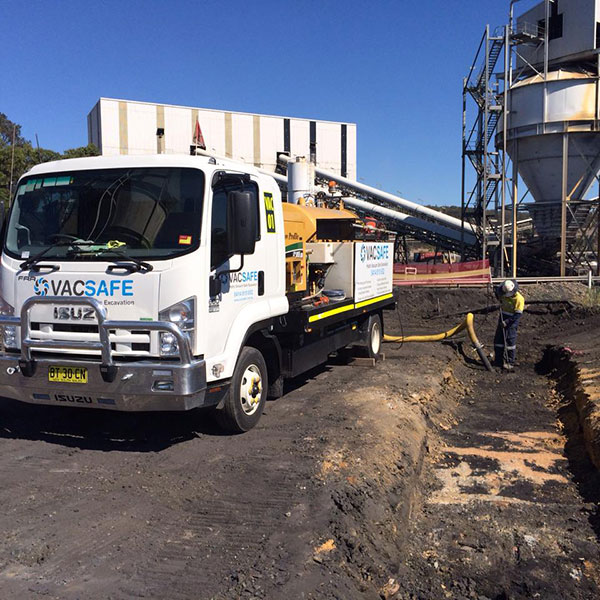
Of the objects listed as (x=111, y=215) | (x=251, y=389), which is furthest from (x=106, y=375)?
(x=251, y=389)

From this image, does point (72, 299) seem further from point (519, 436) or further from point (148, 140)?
point (148, 140)

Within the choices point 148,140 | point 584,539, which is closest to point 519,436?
point 584,539

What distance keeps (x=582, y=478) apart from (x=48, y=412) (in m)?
6.35

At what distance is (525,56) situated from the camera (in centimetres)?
3089

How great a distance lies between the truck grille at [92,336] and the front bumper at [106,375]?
54 millimetres

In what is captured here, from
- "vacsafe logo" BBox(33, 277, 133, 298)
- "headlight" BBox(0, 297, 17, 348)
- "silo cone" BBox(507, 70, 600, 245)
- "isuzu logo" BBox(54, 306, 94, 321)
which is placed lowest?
"headlight" BBox(0, 297, 17, 348)

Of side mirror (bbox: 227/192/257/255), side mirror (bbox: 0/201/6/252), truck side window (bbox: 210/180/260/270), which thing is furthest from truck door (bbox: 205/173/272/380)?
side mirror (bbox: 0/201/6/252)

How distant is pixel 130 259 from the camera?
548 centimetres

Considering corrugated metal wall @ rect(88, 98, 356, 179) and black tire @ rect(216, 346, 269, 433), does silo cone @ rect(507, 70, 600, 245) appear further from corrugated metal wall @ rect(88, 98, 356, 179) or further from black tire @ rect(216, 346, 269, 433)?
black tire @ rect(216, 346, 269, 433)

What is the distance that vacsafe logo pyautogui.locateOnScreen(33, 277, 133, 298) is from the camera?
547cm

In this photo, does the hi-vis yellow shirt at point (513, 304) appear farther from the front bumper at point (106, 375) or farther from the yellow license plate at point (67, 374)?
the yellow license plate at point (67, 374)

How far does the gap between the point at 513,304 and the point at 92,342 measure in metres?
9.50

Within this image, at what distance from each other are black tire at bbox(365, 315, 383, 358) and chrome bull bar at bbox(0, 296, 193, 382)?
6133 mm

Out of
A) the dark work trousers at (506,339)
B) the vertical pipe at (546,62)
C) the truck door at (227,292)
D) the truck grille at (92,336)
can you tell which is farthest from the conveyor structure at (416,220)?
the truck grille at (92,336)
